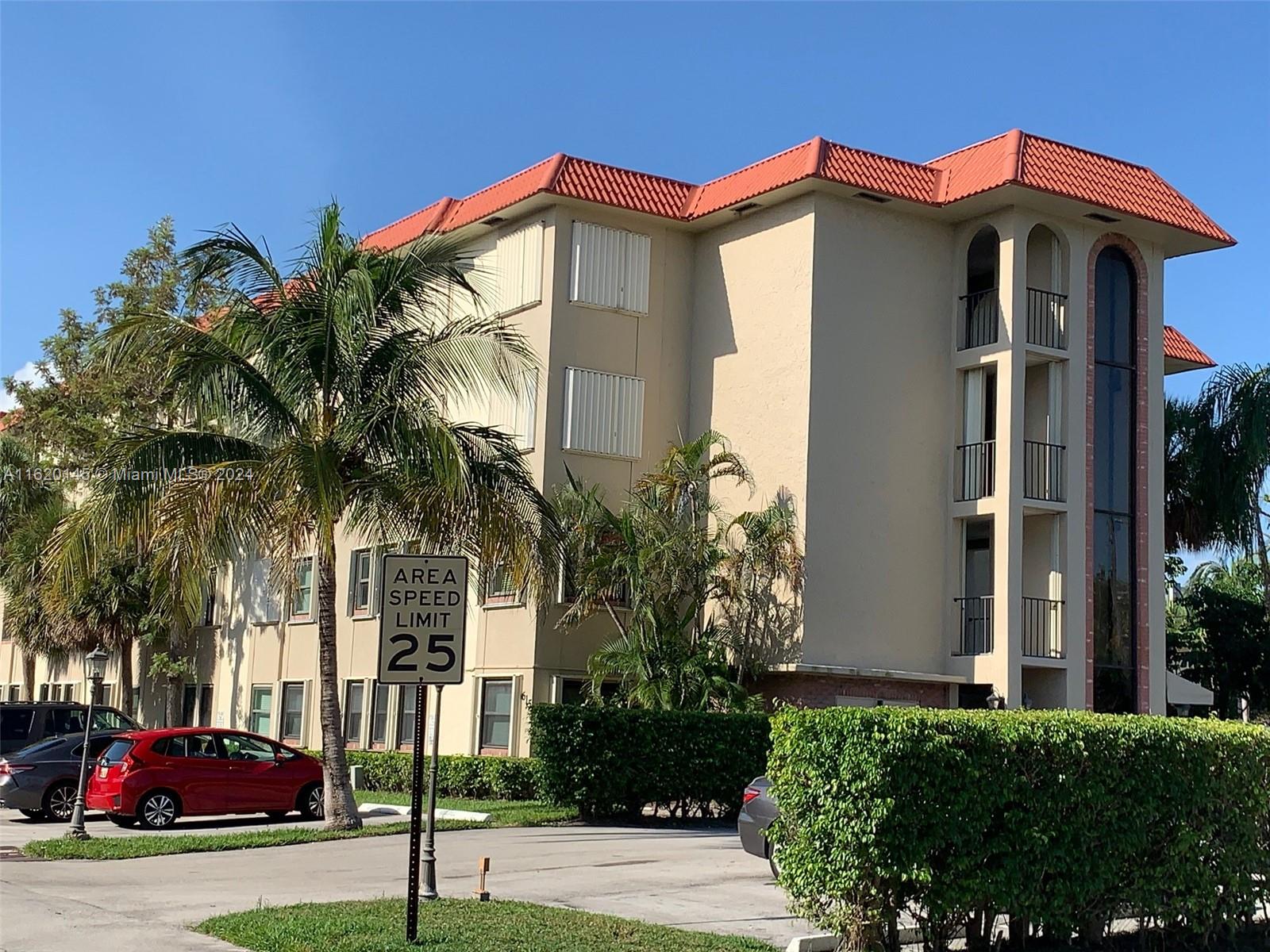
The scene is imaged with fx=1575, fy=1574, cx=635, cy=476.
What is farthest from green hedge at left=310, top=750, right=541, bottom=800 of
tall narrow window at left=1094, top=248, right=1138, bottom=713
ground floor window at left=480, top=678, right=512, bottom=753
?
tall narrow window at left=1094, top=248, right=1138, bottom=713

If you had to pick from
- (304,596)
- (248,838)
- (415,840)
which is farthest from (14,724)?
(415,840)

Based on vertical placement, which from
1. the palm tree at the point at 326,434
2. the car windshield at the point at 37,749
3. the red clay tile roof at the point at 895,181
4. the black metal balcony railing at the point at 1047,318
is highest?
the red clay tile roof at the point at 895,181

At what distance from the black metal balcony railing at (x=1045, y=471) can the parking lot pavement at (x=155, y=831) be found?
12539 mm

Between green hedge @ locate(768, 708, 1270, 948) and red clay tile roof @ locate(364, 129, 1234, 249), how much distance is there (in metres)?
16.7

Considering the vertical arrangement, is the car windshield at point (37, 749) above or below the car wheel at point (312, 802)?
above

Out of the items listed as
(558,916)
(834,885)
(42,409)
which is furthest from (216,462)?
(42,409)

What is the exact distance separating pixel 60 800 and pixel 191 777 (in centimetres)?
342

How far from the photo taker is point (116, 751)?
23.5 meters

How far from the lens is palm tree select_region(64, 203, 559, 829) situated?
20.8m

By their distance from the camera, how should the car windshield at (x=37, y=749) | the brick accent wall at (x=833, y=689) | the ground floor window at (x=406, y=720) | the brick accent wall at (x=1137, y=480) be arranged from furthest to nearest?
the ground floor window at (x=406, y=720) → the brick accent wall at (x=1137, y=480) → the brick accent wall at (x=833, y=689) → the car windshield at (x=37, y=749)

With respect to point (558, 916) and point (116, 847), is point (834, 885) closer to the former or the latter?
point (558, 916)

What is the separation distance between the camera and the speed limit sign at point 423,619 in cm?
1168

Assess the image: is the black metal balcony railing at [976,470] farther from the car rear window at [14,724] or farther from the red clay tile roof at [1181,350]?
the car rear window at [14,724]

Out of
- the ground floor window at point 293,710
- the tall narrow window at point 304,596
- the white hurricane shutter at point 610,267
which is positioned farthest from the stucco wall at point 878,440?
the ground floor window at point 293,710
